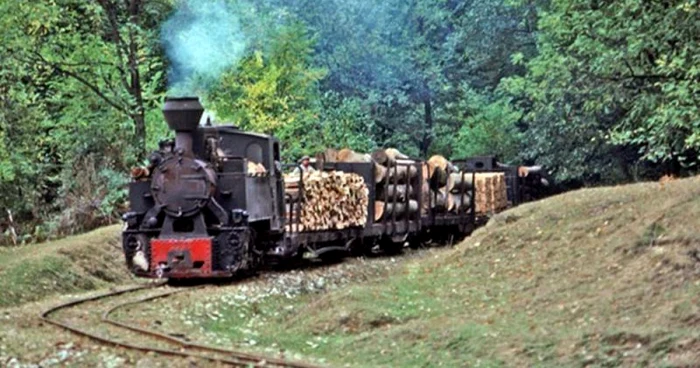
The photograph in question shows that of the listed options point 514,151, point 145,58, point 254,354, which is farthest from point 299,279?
point 514,151

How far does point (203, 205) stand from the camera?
17.7 meters

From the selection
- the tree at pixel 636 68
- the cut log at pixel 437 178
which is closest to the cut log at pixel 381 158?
the cut log at pixel 437 178

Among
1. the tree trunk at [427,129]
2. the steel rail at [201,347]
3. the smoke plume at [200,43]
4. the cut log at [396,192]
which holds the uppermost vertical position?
the smoke plume at [200,43]

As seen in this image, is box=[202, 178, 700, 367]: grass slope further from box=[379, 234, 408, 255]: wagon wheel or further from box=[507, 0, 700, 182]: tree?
box=[379, 234, 408, 255]: wagon wheel

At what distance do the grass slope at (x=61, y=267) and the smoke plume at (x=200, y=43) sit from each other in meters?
8.05

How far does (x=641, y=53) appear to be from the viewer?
701 inches

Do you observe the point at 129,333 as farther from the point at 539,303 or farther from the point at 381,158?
the point at 381,158

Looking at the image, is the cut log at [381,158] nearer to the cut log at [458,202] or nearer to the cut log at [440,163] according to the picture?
the cut log at [440,163]

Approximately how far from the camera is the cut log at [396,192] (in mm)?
24031

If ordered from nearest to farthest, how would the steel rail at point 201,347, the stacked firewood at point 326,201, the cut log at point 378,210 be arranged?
the steel rail at point 201,347 → the stacked firewood at point 326,201 → the cut log at point 378,210

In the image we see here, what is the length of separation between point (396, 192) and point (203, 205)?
772cm

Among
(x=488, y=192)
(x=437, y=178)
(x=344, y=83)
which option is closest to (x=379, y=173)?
(x=437, y=178)

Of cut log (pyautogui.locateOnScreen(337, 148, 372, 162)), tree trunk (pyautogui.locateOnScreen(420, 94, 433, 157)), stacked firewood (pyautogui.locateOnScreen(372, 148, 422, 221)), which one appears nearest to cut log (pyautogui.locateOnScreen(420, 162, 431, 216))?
stacked firewood (pyautogui.locateOnScreen(372, 148, 422, 221))

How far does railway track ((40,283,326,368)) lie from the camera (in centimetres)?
1036
